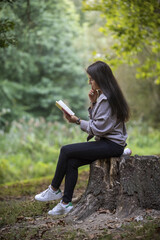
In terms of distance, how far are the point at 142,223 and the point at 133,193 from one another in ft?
1.37

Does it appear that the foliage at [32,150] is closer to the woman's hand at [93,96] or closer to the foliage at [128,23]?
the foliage at [128,23]

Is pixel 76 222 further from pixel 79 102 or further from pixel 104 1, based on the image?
pixel 79 102

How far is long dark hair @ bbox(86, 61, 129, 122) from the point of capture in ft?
11.6

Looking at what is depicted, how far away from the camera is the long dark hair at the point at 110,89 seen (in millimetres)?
3529

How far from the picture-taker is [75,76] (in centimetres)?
1805

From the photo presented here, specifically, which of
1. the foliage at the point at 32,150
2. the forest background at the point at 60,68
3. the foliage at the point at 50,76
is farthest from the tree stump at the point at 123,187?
the foliage at the point at 50,76

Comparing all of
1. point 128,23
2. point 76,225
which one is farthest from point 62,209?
point 128,23

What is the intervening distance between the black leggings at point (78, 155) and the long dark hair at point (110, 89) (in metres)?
0.35

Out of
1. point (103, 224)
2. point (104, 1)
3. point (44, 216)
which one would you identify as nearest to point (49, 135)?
point (104, 1)

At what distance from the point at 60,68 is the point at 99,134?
1416cm

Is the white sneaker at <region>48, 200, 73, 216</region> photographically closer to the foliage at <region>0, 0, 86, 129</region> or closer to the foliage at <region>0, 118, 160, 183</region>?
the foliage at <region>0, 118, 160, 183</region>

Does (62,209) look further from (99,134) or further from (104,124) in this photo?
(104,124)

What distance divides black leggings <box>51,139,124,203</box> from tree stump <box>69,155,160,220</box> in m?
0.12

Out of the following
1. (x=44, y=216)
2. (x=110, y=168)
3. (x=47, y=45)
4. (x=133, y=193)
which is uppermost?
(x=47, y=45)
